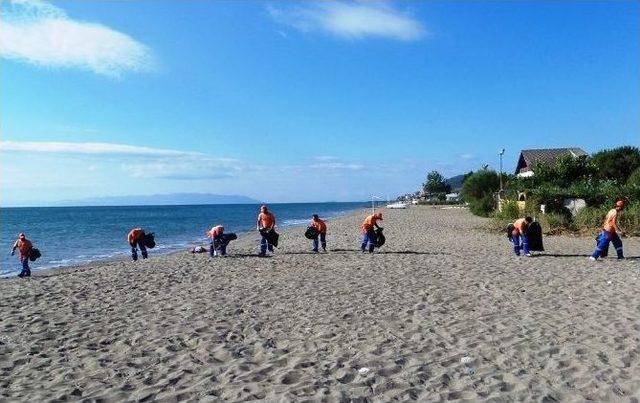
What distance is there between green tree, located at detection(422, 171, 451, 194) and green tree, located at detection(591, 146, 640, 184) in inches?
2145

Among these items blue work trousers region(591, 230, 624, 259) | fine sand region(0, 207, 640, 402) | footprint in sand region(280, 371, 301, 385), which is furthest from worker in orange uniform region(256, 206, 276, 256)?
footprint in sand region(280, 371, 301, 385)

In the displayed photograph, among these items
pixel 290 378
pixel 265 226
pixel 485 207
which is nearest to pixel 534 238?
pixel 265 226

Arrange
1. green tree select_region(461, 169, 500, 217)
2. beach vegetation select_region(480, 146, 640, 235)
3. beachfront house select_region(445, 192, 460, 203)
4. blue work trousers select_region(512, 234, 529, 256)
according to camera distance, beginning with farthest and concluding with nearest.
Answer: beachfront house select_region(445, 192, 460, 203) < green tree select_region(461, 169, 500, 217) < beach vegetation select_region(480, 146, 640, 235) < blue work trousers select_region(512, 234, 529, 256)

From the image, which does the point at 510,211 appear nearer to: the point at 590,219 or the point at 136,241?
the point at 590,219

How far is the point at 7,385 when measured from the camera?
197 inches

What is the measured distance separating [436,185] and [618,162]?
57.1 m

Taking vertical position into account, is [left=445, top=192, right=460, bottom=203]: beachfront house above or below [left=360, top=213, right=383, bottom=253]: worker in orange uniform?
above

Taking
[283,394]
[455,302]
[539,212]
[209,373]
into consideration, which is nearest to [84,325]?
[209,373]

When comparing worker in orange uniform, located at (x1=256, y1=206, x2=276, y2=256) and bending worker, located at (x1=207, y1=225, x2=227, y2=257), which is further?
bending worker, located at (x1=207, y1=225, x2=227, y2=257)

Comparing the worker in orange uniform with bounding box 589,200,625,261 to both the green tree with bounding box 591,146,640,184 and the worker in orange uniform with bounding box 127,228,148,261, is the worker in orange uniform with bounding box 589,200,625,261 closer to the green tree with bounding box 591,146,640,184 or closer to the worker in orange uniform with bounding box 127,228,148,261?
the worker in orange uniform with bounding box 127,228,148,261

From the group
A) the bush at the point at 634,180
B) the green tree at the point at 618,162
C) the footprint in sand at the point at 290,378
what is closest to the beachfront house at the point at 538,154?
the green tree at the point at 618,162

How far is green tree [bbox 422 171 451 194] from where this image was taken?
10138 cm

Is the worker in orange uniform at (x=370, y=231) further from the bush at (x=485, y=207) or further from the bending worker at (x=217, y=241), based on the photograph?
A: the bush at (x=485, y=207)

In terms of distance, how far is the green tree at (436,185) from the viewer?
3991 inches
